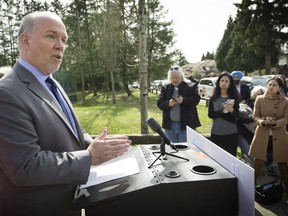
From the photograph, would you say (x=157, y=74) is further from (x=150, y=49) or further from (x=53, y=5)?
(x=53, y=5)

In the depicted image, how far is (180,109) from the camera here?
173 inches

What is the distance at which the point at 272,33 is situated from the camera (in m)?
28.5

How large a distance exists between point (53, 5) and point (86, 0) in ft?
16.9

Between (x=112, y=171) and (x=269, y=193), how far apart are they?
2.86m

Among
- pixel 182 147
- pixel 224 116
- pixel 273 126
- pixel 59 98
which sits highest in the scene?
pixel 59 98

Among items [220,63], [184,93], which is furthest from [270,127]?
[220,63]

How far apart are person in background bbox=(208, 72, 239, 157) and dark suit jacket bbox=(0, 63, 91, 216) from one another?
3252mm

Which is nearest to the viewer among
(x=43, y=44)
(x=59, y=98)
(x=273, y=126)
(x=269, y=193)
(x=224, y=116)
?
(x=43, y=44)

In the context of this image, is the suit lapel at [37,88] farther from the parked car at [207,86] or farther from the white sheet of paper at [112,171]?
the parked car at [207,86]

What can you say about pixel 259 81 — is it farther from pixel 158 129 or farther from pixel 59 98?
pixel 59 98

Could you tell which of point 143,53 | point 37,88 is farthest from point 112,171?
point 143,53

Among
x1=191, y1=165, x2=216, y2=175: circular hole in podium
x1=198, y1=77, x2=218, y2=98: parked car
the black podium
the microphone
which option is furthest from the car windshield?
the black podium

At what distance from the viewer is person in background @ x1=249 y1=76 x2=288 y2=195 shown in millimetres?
3822

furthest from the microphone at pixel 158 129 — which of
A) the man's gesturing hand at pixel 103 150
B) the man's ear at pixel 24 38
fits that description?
the man's ear at pixel 24 38
